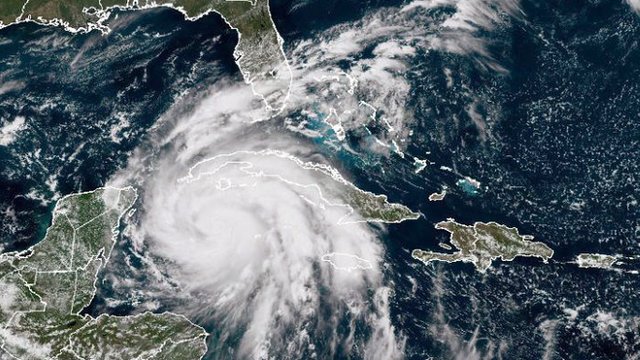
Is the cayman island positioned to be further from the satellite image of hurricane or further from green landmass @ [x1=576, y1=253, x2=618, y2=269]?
green landmass @ [x1=576, y1=253, x2=618, y2=269]

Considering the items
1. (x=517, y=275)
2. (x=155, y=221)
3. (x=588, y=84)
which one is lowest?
(x=517, y=275)

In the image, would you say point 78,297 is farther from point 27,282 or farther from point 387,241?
point 387,241

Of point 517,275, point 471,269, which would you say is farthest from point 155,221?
point 517,275

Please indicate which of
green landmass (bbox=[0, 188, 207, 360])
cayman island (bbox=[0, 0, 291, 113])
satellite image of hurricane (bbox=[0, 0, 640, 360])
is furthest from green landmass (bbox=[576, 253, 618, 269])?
green landmass (bbox=[0, 188, 207, 360])


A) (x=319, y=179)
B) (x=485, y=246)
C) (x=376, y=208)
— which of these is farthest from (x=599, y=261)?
(x=319, y=179)

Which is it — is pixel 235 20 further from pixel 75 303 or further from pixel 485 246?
pixel 485 246

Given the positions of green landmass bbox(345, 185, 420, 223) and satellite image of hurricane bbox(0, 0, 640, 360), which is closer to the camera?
satellite image of hurricane bbox(0, 0, 640, 360)
